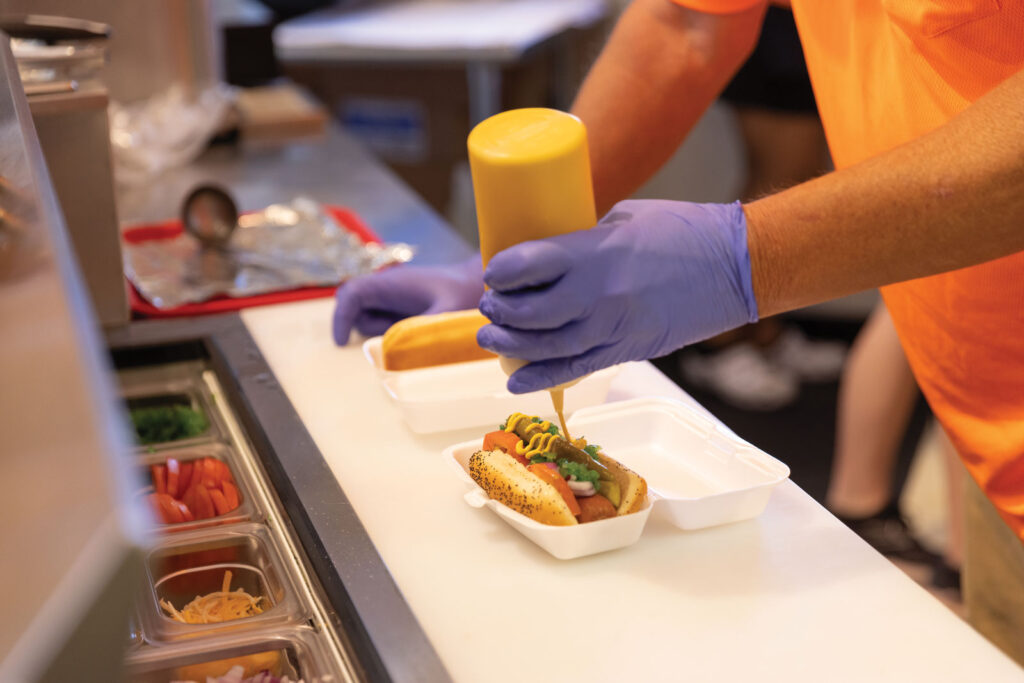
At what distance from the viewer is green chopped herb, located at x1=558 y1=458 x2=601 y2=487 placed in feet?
3.76

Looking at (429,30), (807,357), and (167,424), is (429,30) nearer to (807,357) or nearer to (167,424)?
(807,357)

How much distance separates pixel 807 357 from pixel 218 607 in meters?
3.62

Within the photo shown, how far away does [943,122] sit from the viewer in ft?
4.34

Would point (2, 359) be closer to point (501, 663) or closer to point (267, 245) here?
point (501, 663)

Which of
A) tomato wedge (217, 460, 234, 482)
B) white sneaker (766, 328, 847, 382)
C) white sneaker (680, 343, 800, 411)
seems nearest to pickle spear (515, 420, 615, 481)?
tomato wedge (217, 460, 234, 482)

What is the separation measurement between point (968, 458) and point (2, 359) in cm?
124

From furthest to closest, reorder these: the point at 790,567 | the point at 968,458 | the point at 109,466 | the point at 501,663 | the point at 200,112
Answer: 1. the point at 200,112
2. the point at 968,458
3. the point at 790,567
4. the point at 501,663
5. the point at 109,466

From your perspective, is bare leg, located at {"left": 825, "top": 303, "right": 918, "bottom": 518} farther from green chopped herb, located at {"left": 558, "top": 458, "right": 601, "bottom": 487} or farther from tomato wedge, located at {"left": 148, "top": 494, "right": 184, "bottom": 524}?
tomato wedge, located at {"left": 148, "top": 494, "right": 184, "bottom": 524}

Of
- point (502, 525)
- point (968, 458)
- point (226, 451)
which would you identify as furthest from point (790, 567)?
point (226, 451)

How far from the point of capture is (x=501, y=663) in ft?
3.21

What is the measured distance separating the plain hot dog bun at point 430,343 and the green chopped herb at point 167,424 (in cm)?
31

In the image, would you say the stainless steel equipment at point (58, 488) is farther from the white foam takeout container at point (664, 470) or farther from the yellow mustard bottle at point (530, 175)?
the white foam takeout container at point (664, 470)

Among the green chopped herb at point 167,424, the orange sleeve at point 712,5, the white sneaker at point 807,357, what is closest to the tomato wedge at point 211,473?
the green chopped herb at point 167,424

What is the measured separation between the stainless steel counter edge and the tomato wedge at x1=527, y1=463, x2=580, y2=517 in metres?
0.20
